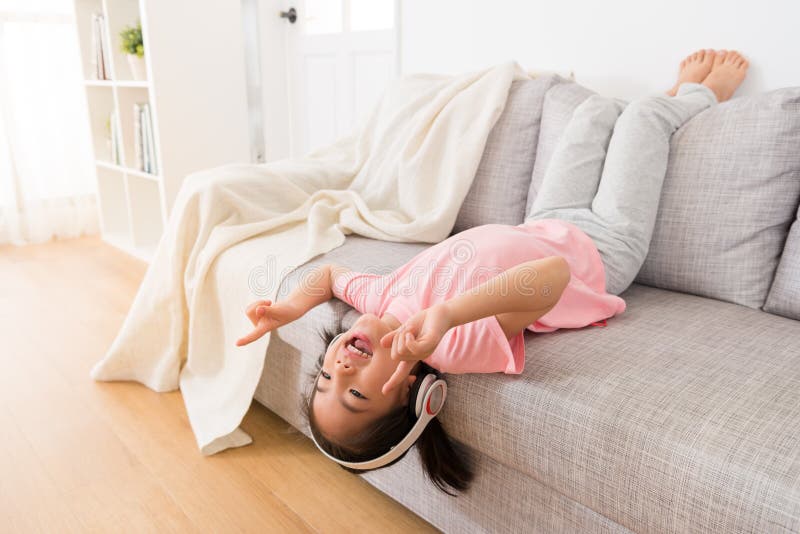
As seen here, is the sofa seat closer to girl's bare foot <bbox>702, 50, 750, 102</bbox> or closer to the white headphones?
the white headphones

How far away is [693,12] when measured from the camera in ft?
5.29

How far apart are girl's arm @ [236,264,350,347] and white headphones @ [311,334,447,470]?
0.97 feet

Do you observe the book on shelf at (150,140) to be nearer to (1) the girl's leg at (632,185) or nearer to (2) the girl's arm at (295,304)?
(2) the girl's arm at (295,304)

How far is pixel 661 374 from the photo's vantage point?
37.1 inches

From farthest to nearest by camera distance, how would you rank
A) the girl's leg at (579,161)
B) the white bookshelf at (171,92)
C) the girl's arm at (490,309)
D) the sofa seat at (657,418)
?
the white bookshelf at (171,92)
the girl's leg at (579,161)
the girl's arm at (490,309)
the sofa seat at (657,418)

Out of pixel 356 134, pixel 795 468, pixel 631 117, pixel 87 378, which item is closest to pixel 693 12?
pixel 631 117

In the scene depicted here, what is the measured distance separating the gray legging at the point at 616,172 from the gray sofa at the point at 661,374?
66 mm

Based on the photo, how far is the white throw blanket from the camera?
1.53 m

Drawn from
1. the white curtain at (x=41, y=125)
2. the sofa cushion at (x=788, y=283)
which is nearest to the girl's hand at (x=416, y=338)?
the sofa cushion at (x=788, y=283)

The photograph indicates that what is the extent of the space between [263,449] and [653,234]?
1040 mm

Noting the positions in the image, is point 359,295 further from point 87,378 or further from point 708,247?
point 87,378

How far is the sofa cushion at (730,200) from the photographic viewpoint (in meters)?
1.25

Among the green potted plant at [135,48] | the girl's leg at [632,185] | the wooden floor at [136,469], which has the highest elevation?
the green potted plant at [135,48]

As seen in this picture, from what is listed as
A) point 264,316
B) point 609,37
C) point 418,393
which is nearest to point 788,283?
point 418,393
